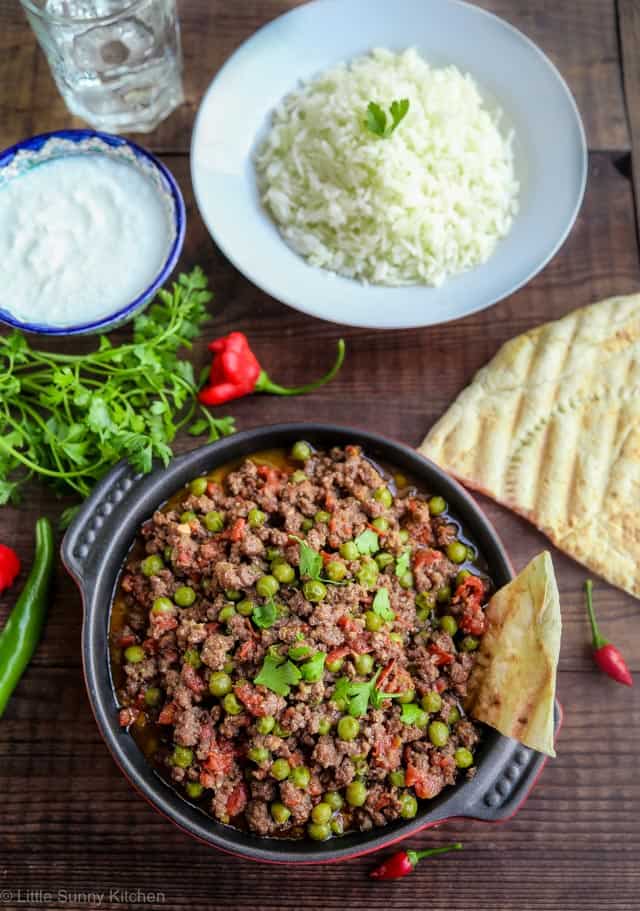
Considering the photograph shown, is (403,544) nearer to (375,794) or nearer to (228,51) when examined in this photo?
(375,794)

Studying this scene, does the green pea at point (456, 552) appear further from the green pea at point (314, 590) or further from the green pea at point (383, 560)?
the green pea at point (314, 590)

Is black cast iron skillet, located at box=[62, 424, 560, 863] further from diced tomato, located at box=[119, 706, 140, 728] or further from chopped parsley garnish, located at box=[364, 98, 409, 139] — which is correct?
chopped parsley garnish, located at box=[364, 98, 409, 139]

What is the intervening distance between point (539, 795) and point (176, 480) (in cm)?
203

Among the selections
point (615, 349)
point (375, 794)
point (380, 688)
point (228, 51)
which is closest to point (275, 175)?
point (228, 51)

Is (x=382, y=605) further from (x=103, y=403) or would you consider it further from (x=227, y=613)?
(x=103, y=403)

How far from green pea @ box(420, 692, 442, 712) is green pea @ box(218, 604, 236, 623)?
78 centimetres

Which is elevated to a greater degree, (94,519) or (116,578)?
(94,519)

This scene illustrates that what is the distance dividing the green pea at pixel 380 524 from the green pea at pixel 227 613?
65 centimetres

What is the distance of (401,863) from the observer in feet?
11.6

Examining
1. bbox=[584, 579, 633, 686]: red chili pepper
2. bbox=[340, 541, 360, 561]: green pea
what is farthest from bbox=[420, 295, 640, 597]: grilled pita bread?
bbox=[340, 541, 360, 561]: green pea

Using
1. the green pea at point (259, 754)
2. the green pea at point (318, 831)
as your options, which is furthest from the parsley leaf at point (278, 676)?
the green pea at point (318, 831)

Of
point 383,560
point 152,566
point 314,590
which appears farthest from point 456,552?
point 152,566

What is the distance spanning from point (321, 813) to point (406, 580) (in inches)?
35.7

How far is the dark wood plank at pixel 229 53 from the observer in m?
4.45
